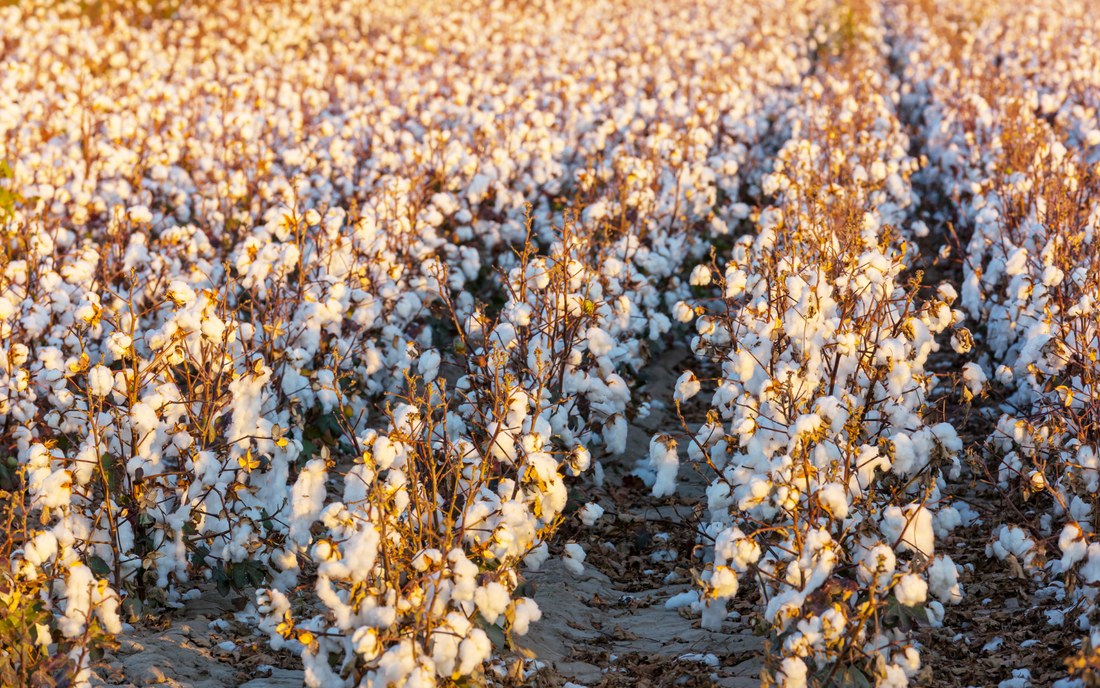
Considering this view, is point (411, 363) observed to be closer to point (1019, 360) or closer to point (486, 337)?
point (486, 337)

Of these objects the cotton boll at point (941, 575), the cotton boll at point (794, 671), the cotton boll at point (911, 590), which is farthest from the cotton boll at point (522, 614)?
the cotton boll at point (941, 575)

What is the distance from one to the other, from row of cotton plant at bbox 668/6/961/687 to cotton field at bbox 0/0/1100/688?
0.06 ft

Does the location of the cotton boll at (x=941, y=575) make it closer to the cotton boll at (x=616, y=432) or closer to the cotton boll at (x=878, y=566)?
the cotton boll at (x=878, y=566)

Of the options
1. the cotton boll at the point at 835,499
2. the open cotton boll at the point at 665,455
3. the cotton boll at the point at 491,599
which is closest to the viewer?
the cotton boll at the point at 491,599

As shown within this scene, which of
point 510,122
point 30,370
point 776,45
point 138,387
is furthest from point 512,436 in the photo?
point 776,45

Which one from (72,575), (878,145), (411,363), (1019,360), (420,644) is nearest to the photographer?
(420,644)

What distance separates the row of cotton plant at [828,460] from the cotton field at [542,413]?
2cm

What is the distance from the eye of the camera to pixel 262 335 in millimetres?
4746

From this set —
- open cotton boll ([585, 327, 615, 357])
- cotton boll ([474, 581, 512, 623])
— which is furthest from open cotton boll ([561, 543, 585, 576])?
open cotton boll ([585, 327, 615, 357])

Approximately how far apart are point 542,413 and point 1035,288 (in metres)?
2.34

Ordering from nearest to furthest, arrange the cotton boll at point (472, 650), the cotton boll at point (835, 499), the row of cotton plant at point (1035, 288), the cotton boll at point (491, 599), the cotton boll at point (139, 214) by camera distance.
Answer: the cotton boll at point (472, 650)
the cotton boll at point (491, 599)
the cotton boll at point (835, 499)
the row of cotton plant at point (1035, 288)
the cotton boll at point (139, 214)

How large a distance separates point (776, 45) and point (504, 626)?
1045cm

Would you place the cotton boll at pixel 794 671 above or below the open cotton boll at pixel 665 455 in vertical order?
below

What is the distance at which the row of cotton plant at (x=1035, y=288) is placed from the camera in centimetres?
355
